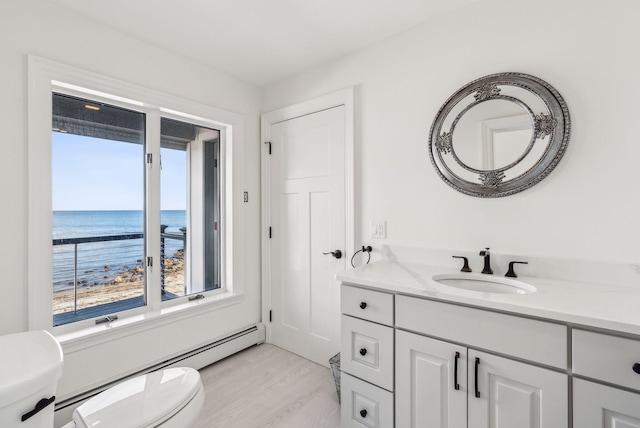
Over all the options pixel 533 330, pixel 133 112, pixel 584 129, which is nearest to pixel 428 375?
pixel 533 330

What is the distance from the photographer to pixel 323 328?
93.1 inches

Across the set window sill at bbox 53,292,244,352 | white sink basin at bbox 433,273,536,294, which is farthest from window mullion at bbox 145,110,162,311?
white sink basin at bbox 433,273,536,294

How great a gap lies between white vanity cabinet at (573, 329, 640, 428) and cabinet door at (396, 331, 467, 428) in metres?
0.36

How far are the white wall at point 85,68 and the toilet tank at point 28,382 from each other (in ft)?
1.80

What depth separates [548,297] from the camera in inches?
45.1

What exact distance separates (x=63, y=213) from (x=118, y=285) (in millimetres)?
581

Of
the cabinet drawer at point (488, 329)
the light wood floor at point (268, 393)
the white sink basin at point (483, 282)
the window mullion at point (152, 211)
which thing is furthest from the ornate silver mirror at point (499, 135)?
the window mullion at point (152, 211)

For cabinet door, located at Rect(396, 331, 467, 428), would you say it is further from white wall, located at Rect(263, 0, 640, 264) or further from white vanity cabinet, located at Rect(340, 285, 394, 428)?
white wall, located at Rect(263, 0, 640, 264)

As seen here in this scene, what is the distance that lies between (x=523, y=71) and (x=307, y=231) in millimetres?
1759

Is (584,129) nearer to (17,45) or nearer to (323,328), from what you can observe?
(323,328)

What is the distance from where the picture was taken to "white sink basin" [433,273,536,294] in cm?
146

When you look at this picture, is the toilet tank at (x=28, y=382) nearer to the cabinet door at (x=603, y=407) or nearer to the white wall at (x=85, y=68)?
the white wall at (x=85, y=68)

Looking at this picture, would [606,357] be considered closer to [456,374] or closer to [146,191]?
[456,374]

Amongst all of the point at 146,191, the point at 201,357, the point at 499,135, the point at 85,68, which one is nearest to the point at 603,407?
the point at 499,135
